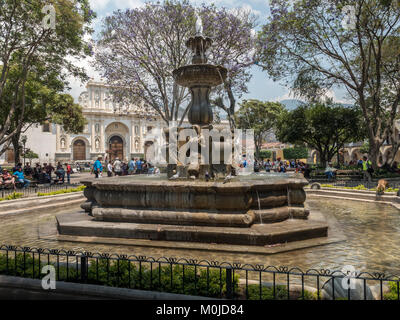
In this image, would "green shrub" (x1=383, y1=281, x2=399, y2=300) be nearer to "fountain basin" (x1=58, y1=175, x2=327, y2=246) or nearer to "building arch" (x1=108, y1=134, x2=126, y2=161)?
"fountain basin" (x1=58, y1=175, x2=327, y2=246)

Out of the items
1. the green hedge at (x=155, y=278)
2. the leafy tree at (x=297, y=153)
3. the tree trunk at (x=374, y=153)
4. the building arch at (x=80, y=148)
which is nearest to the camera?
the green hedge at (x=155, y=278)

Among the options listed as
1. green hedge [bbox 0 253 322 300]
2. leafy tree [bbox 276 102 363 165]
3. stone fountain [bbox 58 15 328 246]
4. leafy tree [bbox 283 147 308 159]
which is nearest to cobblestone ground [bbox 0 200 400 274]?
stone fountain [bbox 58 15 328 246]

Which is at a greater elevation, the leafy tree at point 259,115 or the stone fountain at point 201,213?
the leafy tree at point 259,115

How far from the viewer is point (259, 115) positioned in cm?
4100

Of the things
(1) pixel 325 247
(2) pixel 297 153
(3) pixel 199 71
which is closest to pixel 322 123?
(3) pixel 199 71

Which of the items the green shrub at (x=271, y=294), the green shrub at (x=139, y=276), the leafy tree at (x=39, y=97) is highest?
the leafy tree at (x=39, y=97)

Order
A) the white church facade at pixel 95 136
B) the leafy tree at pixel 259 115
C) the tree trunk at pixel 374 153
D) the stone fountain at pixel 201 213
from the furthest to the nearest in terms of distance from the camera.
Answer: the white church facade at pixel 95 136 < the leafy tree at pixel 259 115 < the tree trunk at pixel 374 153 < the stone fountain at pixel 201 213

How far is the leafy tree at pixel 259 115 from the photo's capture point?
133ft

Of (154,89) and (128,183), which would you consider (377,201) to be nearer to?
(128,183)

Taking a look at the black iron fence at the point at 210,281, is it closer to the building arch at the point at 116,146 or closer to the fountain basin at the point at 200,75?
the fountain basin at the point at 200,75

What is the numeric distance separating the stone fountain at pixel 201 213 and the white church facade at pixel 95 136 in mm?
37667

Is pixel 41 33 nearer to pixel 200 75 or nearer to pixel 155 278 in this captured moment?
pixel 200 75

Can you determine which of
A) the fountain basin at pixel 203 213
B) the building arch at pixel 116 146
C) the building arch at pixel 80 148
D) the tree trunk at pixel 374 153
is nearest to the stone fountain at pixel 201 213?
the fountain basin at pixel 203 213

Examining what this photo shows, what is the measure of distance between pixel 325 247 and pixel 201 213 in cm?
226
